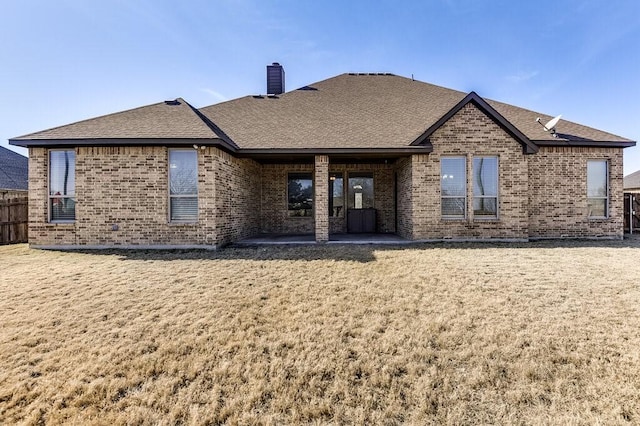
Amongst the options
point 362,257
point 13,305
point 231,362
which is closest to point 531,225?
point 362,257

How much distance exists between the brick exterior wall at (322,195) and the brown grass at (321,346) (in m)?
2.48

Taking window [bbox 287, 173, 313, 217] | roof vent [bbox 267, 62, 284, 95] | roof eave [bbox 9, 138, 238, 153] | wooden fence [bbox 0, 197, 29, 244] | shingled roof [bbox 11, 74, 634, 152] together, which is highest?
roof vent [bbox 267, 62, 284, 95]

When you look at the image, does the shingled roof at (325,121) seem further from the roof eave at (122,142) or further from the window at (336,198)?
the window at (336,198)

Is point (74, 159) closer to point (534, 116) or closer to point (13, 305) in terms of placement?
point (13, 305)

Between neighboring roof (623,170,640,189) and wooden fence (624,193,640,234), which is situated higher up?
neighboring roof (623,170,640,189)

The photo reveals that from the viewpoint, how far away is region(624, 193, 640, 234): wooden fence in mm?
12008

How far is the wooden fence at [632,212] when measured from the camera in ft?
39.4

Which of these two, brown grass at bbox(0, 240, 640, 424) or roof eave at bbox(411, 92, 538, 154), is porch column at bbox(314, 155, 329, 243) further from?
brown grass at bbox(0, 240, 640, 424)

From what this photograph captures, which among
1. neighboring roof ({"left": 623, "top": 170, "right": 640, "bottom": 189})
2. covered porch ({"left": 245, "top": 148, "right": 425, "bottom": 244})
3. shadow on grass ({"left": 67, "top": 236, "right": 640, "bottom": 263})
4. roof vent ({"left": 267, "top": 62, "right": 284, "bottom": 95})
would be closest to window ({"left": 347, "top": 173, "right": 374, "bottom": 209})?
covered porch ({"left": 245, "top": 148, "right": 425, "bottom": 244})

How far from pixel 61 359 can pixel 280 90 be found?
13.4 m

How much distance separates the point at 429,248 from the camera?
26.5 feet

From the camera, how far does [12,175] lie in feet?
63.0

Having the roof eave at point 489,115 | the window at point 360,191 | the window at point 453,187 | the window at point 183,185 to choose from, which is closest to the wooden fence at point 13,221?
the window at point 183,185

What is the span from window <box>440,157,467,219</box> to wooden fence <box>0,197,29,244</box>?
572 inches
